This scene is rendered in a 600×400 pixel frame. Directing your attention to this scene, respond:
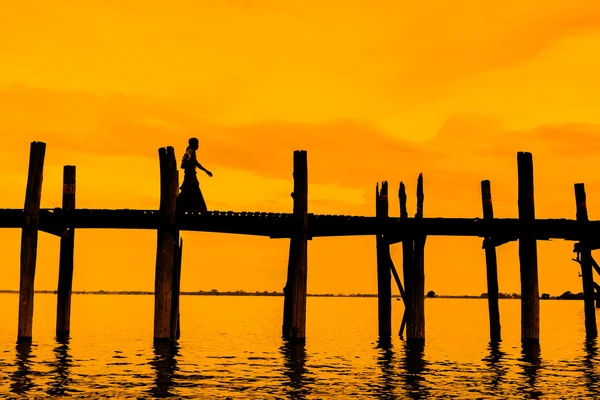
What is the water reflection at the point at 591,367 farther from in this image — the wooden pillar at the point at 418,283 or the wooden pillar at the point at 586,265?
A: the wooden pillar at the point at 418,283

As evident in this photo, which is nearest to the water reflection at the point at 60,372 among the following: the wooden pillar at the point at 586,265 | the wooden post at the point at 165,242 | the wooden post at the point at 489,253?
the wooden post at the point at 165,242

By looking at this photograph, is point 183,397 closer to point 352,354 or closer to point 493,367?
point 493,367

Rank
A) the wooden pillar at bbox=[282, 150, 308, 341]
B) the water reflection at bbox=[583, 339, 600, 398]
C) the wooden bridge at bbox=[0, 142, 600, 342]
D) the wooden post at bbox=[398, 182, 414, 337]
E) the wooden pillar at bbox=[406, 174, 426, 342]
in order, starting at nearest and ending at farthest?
the water reflection at bbox=[583, 339, 600, 398] → the wooden bridge at bbox=[0, 142, 600, 342] → the wooden pillar at bbox=[282, 150, 308, 341] → the wooden pillar at bbox=[406, 174, 426, 342] → the wooden post at bbox=[398, 182, 414, 337]

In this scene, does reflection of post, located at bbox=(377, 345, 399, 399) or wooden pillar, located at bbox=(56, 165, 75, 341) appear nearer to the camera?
reflection of post, located at bbox=(377, 345, 399, 399)

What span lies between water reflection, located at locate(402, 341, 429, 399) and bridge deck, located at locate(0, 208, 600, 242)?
298 centimetres

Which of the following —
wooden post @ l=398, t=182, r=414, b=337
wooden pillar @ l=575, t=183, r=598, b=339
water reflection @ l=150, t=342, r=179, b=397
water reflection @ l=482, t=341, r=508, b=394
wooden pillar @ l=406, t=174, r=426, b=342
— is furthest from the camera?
wooden pillar @ l=575, t=183, r=598, b=339

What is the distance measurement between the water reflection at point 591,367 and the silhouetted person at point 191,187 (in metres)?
9.35

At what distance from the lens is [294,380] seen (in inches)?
735

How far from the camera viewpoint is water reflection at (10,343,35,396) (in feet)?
55.0

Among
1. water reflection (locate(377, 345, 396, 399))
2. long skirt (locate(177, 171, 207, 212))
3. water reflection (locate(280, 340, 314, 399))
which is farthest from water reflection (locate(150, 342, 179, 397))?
water reflection (locate(377, 345, 396, 399))

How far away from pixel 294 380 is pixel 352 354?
292 inches

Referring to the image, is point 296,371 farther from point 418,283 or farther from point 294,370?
point 418,283

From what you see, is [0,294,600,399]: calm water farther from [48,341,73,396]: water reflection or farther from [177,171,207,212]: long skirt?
[177,171,207,212]: long skirt

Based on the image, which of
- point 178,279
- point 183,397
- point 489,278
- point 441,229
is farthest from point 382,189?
point 183,397
